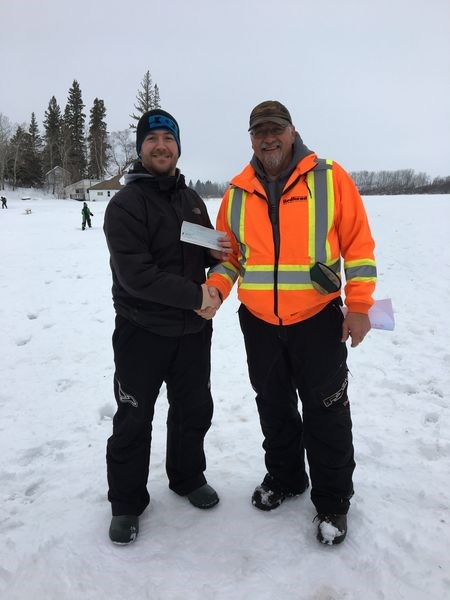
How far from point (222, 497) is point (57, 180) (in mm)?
64801

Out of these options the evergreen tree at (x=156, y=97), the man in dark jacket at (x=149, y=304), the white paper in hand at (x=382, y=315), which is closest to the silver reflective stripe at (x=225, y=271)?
the man in dark jacket at (x=149, y=304)

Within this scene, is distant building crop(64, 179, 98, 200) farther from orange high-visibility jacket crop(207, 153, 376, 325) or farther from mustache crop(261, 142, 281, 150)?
orange high-visibility jacket crop(207, 153, 376, 325)

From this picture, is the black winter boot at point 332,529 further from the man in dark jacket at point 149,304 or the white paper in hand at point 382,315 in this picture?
the white paper in hand at point 382,315

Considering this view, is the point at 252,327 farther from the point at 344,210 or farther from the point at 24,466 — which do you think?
the point at 24,466

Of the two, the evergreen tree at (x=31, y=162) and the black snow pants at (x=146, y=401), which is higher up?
the evergreen tree at (x=31, y=162)

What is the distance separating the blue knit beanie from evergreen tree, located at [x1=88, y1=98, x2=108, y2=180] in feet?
209

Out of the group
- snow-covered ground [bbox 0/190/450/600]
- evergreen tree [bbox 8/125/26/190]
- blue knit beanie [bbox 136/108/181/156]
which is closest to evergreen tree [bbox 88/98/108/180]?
evergreen tree [bbox 8/125/26/190]

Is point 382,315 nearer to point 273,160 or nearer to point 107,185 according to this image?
point 273,160

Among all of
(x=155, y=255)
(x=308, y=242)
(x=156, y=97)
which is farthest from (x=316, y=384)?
(x=156, y=97)

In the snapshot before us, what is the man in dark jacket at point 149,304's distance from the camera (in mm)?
2365

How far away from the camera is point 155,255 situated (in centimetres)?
250

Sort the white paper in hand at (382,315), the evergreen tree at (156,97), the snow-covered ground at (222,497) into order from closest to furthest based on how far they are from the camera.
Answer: the snow-covered ground at (222,497) < the white paper in hand at (382,315) < the evergreen tree at (156,97)

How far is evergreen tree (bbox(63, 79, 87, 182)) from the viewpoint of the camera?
61.0 meters

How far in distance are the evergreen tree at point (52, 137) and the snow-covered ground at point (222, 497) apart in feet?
208
